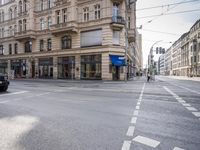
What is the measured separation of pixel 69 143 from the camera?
4.52 meters

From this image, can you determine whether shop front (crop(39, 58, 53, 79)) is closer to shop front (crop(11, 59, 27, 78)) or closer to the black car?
shop front (crop(11, 59, 27, 78))

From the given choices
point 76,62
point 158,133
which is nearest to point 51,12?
point 76,62

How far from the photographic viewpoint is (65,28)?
3425 cm

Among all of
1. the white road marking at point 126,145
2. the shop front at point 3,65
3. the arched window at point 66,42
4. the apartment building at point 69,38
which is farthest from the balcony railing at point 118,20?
the white road marking at point 126,145

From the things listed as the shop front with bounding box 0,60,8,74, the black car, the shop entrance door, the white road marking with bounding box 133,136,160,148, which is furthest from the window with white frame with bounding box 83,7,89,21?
the white road marking with bounding box 133,136,160,148

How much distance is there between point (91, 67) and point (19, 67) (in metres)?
18.2

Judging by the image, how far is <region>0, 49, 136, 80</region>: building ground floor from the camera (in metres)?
31.6

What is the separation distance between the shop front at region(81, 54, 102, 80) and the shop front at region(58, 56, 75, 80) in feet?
6.40

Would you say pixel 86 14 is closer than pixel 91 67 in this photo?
No

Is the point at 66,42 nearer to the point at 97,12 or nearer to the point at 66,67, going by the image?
the point at 66,67

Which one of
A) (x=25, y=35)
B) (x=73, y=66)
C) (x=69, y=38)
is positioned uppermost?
(x=25, y=35)

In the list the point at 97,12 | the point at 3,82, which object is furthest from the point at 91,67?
the point at 3,82

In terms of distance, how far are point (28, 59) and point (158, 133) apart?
131ft

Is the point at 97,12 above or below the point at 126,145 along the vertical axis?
above
